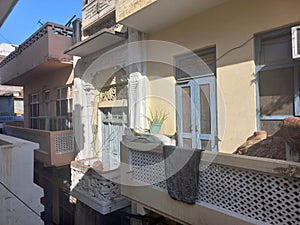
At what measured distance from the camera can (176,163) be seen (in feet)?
9.70

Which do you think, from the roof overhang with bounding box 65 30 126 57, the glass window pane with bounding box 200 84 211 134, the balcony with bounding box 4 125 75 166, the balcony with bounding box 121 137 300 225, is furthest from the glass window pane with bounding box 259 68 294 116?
the balcony with bounding box 4 125 75 166

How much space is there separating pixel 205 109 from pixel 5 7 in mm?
3388

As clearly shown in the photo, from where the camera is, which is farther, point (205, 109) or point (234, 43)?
point (205, 109)

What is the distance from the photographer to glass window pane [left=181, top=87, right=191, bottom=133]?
13.8 feet

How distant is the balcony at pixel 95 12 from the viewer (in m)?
5.61

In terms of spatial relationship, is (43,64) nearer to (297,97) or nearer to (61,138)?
(61,138)

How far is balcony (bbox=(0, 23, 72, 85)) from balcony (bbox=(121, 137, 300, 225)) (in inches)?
200

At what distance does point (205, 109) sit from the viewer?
398cm

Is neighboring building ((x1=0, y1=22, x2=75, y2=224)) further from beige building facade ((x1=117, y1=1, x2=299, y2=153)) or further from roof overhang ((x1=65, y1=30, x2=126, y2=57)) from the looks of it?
beige building facade ((x1=117, y1=1, x2=299, y2=153))

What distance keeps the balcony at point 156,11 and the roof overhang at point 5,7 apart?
2.06 metres

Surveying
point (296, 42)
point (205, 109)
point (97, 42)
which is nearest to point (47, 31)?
point (97, 42)

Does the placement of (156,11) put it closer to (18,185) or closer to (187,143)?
(187,143)

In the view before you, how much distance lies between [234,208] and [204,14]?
3.23 meters

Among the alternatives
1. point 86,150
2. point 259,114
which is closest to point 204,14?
point 259,114
